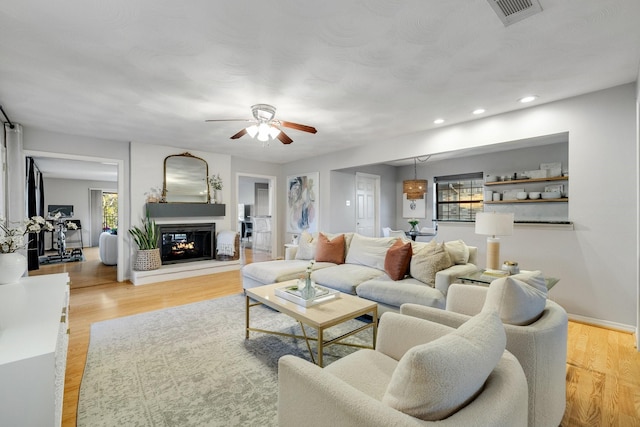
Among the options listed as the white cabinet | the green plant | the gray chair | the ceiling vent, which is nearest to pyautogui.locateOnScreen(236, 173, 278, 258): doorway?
the green plant

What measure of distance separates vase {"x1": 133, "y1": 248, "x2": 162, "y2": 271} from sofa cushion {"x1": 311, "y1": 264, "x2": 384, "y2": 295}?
3.06m

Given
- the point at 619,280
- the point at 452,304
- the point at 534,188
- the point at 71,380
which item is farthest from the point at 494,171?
the point at 71,380

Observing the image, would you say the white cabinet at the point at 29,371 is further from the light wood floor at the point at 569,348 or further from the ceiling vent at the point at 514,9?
the ceiling vent at the point at 514,9

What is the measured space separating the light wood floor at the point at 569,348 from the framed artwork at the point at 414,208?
442 centimetres

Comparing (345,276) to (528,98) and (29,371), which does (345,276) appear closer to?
(29,371)

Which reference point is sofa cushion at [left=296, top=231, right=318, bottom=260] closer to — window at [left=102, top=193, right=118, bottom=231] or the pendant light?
the pendant light

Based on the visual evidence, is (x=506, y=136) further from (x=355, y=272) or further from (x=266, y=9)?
(x=266, y=9)

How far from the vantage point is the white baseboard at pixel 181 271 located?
4.89 meters

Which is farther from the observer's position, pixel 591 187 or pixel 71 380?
pixel 591 187

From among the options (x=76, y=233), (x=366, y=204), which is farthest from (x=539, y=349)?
(x=76, y=233)

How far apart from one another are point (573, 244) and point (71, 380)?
478 centimetres

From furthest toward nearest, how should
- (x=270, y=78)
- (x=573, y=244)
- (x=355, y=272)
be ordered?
(x=355, y=272)
(x=573, y=244)
(x=270, y=78)

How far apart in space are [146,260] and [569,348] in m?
5.67

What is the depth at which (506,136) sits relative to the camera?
146 inches
